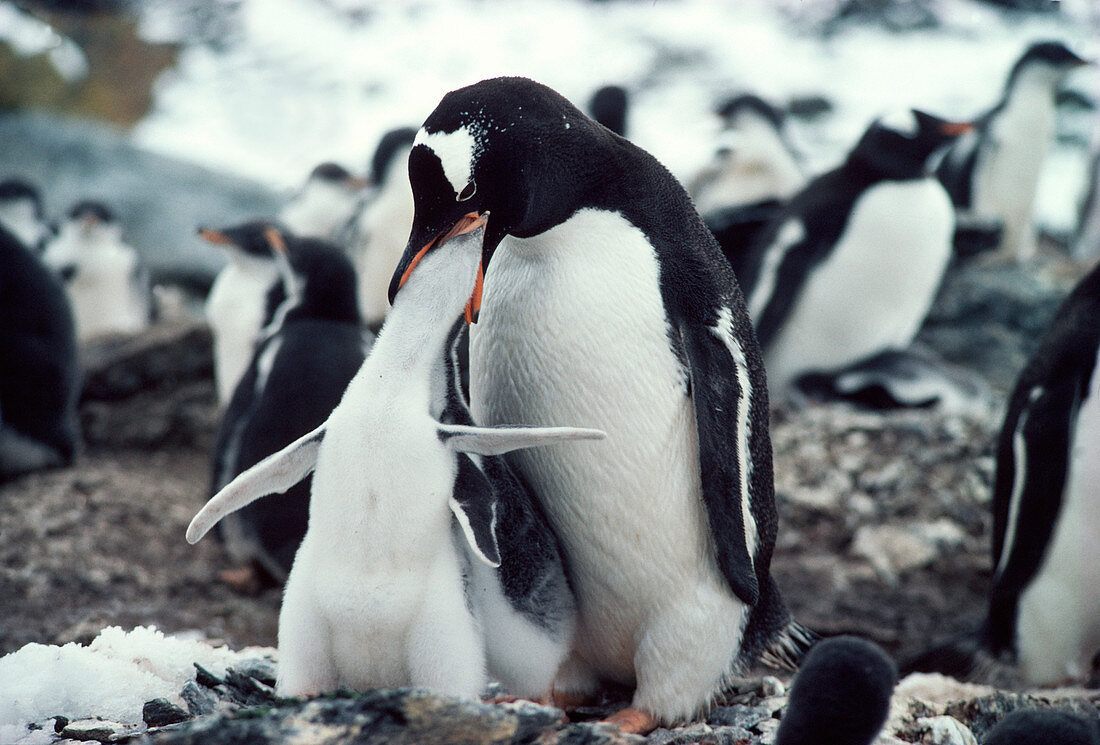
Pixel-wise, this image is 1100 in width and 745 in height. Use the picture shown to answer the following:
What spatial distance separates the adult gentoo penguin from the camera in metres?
1.78

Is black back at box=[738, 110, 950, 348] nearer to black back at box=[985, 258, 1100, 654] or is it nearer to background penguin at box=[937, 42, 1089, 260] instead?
black back at box=[985, 258, 1100, 654]

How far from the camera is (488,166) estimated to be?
163cm

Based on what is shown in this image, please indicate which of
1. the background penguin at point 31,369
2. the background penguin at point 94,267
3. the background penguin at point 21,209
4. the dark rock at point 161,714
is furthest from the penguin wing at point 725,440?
the background penguin at point 21,209

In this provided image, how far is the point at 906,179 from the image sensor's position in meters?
4.74

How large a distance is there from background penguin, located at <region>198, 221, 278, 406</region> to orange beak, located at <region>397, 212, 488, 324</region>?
9.66ft

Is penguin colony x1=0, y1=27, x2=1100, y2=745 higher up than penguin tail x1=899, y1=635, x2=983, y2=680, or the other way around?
penguin colony x1=0, y1=27, x2=1100, y2=745

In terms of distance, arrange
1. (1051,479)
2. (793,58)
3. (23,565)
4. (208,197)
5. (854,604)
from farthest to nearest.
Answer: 1. (793,58)
2. (208,197)
3. (854,604)
4. (23,565)
5. (1051,479)

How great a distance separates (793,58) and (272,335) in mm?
10230

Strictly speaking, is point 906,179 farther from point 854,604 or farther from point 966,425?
point 854,604

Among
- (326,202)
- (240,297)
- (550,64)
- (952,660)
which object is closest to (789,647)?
(952,660)

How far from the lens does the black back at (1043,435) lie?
2.92 m

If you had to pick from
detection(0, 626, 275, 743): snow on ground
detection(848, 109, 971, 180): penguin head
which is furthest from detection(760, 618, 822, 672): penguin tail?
detection(848, 109, 971, 180): penguin head

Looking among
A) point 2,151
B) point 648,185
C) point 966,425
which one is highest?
point 2,151

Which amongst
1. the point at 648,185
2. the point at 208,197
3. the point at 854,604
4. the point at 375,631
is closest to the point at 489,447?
the point at 375,631
